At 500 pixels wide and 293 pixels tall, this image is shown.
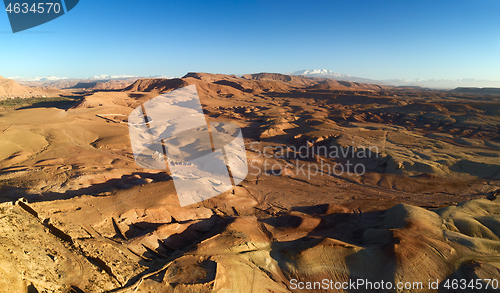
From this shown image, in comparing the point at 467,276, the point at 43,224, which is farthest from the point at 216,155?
the point at 467,276

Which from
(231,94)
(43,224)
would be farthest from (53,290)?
(231,94)

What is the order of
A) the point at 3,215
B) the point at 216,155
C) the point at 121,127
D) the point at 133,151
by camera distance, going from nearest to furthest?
the point at 3,215
the point at 216,155
the point at 133,151
the point at 121,127

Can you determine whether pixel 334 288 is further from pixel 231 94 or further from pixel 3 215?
pixel 231 94

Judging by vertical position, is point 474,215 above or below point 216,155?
above

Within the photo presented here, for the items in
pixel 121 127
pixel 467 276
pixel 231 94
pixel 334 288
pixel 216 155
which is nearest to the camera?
pixel 467 276

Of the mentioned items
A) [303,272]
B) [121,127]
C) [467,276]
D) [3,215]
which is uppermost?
[3,215]

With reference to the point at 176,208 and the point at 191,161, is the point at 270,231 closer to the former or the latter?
the point at 176,208

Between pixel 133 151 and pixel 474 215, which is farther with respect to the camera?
pixel 133 151
